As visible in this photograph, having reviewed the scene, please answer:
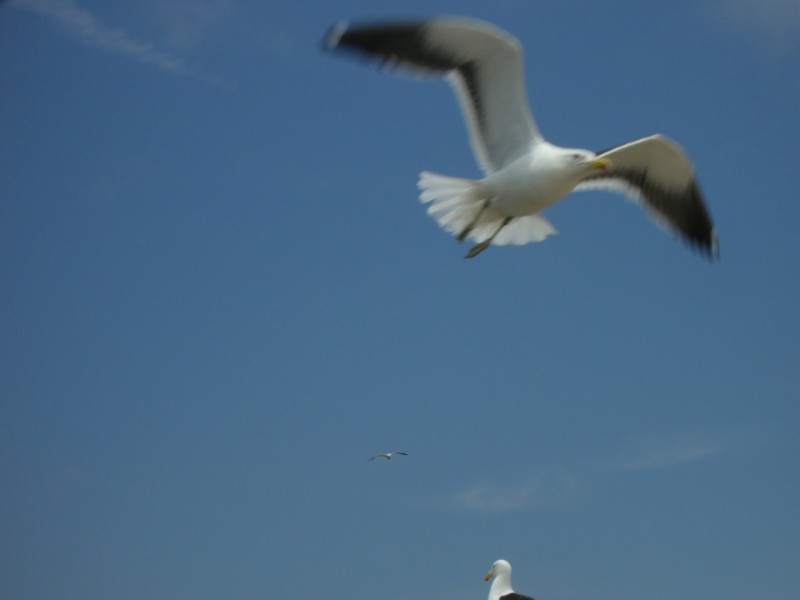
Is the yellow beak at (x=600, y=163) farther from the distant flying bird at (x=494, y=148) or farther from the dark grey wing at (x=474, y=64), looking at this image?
the dark grey wing at (x=474, y=64)

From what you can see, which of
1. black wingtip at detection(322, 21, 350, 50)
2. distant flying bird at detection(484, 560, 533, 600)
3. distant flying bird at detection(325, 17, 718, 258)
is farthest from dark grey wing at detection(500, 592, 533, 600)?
black wingtip at detection(322, 21, 350, 50)

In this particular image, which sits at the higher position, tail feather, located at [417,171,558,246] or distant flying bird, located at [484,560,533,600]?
tail feather, located at [417,171,558,246]

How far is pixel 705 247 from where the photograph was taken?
1012cm

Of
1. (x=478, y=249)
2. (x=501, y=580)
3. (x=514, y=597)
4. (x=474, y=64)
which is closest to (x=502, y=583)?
(x=501, y=580)

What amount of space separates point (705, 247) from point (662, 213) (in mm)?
491

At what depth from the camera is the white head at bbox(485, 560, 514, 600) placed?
1141cm

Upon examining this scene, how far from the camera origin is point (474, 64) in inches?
348

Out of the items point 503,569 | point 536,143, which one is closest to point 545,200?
point 536,143

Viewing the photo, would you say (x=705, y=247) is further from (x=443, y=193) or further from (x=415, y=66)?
(x=415, y=66)

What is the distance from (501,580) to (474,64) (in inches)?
218

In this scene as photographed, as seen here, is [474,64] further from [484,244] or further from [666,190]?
[666,190]

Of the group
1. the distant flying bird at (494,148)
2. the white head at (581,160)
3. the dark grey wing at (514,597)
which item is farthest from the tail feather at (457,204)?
the dark grey wing at (514,597)

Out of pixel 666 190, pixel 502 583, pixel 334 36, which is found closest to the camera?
pixel 334 36

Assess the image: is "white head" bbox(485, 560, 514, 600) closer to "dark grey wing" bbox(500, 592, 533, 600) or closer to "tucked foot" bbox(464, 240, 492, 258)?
"dark grey wing" bbox(500, 592, 533, 600)
